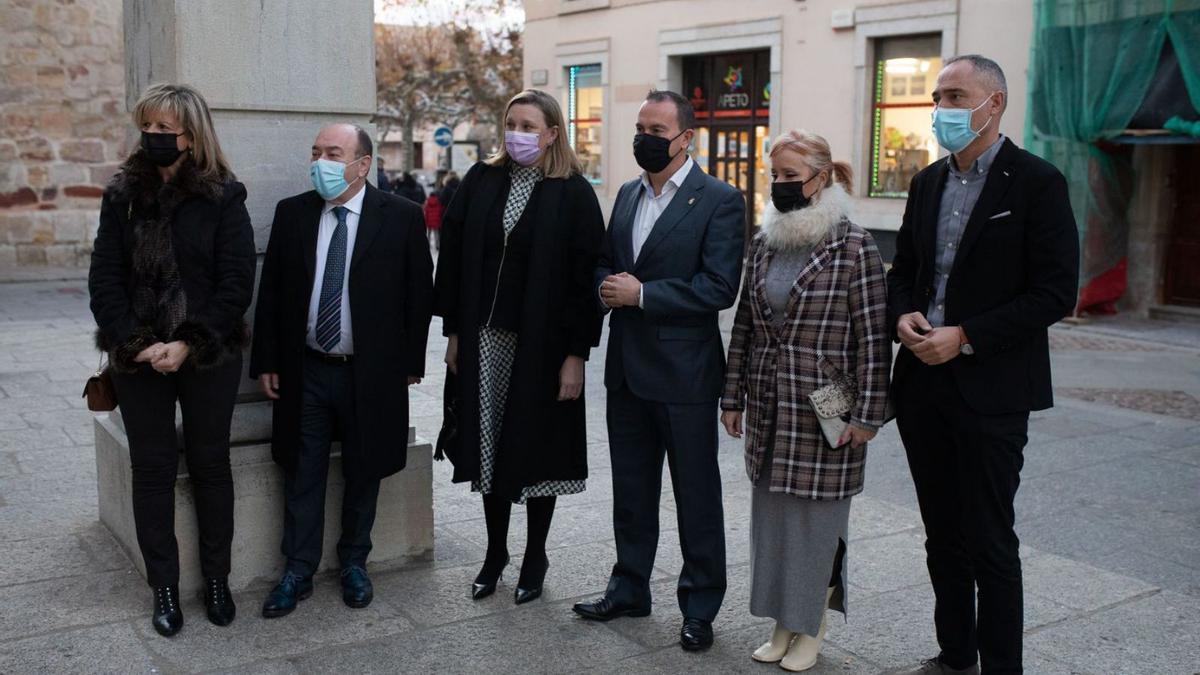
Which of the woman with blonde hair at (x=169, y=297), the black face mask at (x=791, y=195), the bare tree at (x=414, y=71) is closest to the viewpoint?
the black face mask at (x=791, y=195)

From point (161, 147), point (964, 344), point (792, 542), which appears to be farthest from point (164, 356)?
point (964, 344)

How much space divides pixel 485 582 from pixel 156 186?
6.26ft

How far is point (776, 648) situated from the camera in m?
4.15

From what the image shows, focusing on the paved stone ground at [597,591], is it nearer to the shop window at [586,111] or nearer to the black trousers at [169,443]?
the black trousers at [169,443]

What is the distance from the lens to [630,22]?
21.4 metres

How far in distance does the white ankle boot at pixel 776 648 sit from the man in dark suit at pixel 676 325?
0.21m

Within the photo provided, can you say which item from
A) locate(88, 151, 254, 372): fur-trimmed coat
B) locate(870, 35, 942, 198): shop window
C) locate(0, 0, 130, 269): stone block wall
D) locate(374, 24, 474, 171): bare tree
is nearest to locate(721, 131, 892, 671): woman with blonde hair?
locate(88, 151, 254, 372): fur-trimmed coat

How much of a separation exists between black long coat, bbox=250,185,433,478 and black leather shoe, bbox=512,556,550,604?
666 millimetres

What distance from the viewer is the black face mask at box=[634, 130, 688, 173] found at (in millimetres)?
4246

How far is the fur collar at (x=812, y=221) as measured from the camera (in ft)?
12.8

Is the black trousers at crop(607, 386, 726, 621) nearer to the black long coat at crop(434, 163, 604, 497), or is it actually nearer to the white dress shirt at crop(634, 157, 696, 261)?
the black long coat at crop(434, 163, 604, 497)

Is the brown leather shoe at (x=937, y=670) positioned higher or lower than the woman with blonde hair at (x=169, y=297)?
lower

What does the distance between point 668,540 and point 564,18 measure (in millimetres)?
18767

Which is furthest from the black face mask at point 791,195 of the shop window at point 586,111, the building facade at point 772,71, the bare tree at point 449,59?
the bare tree at point 449,59
